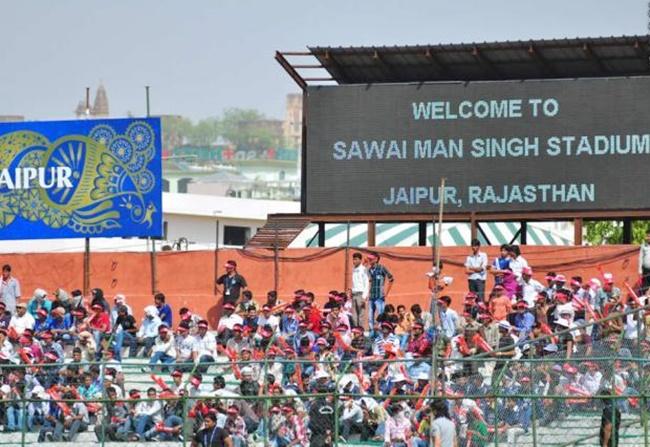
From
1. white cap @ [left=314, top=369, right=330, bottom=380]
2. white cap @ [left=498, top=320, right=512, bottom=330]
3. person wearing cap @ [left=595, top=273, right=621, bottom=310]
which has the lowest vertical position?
white cap @ [left=314, top=369, right=330, bottom=380]

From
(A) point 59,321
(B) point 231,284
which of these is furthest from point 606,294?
(A) point 59,321

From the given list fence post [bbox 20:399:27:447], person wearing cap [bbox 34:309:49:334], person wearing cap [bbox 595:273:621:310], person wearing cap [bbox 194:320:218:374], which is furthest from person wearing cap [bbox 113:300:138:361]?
person wearing cap [bbox 595:273:621:310]

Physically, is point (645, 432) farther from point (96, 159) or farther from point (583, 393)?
point (96, 159)

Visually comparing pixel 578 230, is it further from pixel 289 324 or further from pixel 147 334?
pixel 147 334

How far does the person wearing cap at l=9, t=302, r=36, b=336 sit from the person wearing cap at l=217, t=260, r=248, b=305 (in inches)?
131

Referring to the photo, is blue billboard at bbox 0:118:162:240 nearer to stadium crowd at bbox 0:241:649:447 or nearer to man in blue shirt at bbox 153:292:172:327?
man in blue shirt at bbox 153:292:172:327

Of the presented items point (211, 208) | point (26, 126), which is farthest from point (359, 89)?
point (211, 208)

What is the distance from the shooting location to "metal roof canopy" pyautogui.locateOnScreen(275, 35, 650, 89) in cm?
3183

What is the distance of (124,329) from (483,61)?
908 cm

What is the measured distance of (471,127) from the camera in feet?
106

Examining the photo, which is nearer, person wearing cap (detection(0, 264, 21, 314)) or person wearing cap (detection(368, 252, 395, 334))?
person wearing cap (detection(368, 252, 395, 334))

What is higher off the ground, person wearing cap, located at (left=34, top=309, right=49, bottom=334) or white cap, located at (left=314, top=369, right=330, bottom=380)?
person wearing cap, located at (left=34, top=309, right=49, bottom=334)

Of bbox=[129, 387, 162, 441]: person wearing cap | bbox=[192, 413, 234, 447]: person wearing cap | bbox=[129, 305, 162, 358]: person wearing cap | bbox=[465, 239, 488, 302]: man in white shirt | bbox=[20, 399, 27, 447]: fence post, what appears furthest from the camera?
bbox=[465, 239, 488, 302]: man in white shirt

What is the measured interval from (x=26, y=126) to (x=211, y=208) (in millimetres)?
33147
